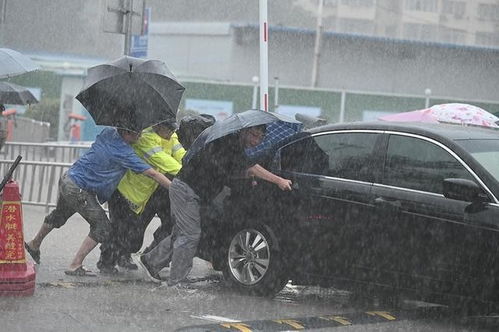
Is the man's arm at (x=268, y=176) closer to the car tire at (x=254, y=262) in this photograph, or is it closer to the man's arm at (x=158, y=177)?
the car tire at (x=254, y=262)

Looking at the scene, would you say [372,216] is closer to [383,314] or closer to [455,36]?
[383,314]

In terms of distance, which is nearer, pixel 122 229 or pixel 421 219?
pixel 421 219

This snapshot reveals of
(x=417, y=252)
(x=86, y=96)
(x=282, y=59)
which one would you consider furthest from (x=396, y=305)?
(x=282, y=59)

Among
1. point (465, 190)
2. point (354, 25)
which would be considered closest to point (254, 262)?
point (465, 190)

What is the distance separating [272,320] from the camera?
7.05m

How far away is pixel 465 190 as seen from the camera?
6.75 m

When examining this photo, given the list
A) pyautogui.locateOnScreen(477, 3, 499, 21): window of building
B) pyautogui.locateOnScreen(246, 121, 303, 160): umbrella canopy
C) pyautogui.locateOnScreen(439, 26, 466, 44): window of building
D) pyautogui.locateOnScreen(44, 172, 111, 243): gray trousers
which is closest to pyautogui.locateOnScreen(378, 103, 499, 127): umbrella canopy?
pyautogui.locateOnScreen(246, 121, 303, 160): umbrella canopy

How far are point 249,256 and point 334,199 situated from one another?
40.6 inches

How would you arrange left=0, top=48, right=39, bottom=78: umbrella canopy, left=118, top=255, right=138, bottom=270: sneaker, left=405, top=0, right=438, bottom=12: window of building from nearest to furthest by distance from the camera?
left=0, top=48, right=39, bottom=78: umbrella canopy
left=118, top=255, right=138, bottom=270: sneaker
left=405, top=0, right=438, bottom=12: window of building

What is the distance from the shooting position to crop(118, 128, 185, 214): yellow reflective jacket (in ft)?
28.7

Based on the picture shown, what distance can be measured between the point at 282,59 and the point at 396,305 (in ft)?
121

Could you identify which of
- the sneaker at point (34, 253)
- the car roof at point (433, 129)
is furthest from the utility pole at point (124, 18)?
the car roof at point (433, 129)

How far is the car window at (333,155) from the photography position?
299 inches

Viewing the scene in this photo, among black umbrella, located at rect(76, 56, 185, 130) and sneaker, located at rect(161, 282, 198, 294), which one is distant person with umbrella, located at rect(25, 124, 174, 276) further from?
sneaker, located at rect(161, 282, 198, 294)
